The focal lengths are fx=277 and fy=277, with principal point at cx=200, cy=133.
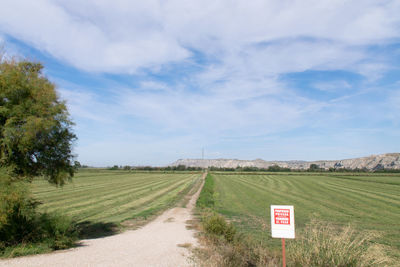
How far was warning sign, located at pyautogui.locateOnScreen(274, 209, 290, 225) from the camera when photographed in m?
7.07

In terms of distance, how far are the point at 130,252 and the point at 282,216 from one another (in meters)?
5.84

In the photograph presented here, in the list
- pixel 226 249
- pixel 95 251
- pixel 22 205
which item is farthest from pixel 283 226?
pixel 22 205

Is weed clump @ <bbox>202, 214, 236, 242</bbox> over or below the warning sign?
below

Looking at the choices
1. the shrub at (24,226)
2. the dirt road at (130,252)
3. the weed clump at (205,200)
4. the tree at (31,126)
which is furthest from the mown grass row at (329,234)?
the tree at (31,126)

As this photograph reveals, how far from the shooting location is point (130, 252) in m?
9.98

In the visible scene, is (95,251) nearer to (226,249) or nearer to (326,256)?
(226,249)

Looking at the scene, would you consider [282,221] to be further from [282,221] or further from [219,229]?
[219,229]

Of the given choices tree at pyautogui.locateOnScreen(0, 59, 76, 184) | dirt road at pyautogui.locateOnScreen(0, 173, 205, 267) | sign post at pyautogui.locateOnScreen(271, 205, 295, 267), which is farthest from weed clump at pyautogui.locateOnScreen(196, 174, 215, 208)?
sign post at pyautogui.locateOnScreen(271, 205, 295, 267)

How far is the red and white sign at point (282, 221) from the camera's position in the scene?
700 cm

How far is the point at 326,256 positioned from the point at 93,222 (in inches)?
552

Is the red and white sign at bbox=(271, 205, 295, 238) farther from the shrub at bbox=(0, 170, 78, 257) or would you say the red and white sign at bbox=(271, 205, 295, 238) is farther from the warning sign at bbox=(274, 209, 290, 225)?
the shrub at bbox=(0, 170, 78, 257)

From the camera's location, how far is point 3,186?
9500 mm

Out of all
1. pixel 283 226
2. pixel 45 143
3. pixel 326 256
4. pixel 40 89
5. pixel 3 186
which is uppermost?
pixel 40 89

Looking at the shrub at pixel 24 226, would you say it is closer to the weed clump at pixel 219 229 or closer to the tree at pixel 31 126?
the tree at pixel 31 126
